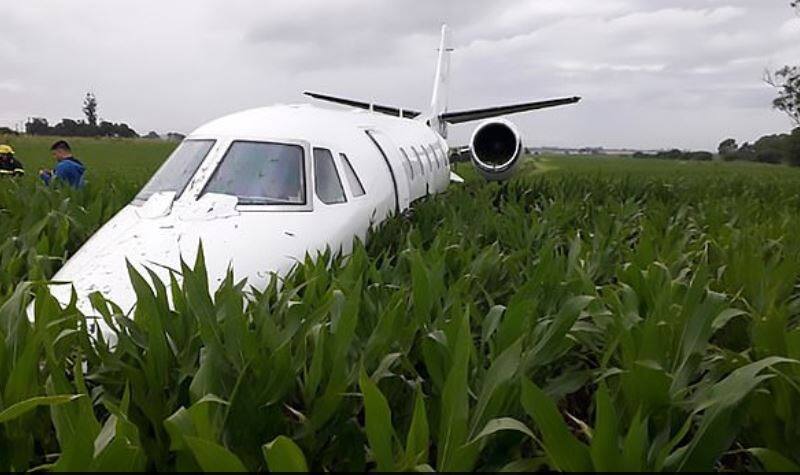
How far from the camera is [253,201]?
4.46 meters

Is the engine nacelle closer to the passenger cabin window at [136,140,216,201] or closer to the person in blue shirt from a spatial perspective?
the person in blue shirt

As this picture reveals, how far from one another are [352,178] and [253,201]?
1.20 m

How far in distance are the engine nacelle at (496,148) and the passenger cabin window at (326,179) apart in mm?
8425

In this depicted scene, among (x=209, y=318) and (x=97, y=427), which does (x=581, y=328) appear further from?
(x=97, y=427)

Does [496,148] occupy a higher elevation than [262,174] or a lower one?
higher

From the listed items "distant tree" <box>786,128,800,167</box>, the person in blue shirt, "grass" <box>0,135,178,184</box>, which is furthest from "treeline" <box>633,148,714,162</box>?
the person in blue shirt

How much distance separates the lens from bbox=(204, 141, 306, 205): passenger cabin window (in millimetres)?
4555

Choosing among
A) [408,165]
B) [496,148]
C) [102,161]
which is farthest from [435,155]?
[102,161]

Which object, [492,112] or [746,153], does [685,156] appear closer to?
[746,153]

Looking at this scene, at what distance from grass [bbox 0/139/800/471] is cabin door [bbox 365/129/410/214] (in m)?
3.27

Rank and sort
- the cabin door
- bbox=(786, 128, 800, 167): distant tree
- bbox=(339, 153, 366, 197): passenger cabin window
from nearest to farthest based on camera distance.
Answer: bbox=(339, 153, 366, 197): passenger cabin window
the cabin door
bbox=(786, 128, 800, 167): distant tree

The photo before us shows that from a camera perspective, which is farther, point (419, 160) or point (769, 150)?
point (769, 150)

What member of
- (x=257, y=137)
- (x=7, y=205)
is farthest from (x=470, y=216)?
(x=7, y=205)

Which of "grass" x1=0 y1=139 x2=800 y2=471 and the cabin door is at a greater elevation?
the cabin door
